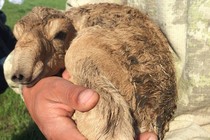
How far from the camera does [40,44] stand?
1.50 m

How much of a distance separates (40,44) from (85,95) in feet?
1.06

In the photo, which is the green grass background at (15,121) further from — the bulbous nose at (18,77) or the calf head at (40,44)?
the bulbous nose at (18,77)

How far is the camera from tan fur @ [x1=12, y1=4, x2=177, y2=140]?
127cm

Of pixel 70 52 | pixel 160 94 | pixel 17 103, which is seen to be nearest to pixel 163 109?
pixel 160 94

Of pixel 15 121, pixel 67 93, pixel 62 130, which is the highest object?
pixel 67 93

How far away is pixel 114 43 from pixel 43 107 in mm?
322

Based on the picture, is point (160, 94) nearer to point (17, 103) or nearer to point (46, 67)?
point (46, 67)

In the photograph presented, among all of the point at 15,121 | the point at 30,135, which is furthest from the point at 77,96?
the point at 15,121

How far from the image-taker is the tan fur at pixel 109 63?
1274 mm

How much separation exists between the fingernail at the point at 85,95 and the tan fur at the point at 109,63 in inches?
1.4

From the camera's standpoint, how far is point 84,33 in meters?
1.53

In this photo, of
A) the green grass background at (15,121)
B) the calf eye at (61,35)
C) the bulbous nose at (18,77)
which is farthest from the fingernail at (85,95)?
the green grass background at (15,121)

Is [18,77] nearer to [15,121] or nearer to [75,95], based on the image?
[75,95]

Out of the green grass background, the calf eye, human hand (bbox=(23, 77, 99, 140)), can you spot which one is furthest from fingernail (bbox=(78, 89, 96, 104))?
the green grass background
